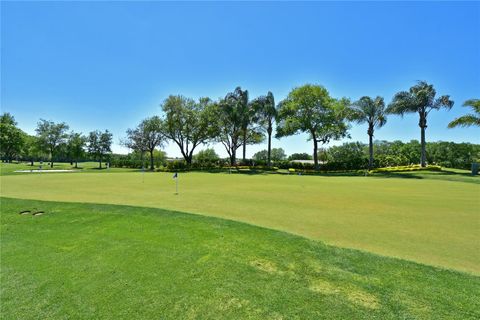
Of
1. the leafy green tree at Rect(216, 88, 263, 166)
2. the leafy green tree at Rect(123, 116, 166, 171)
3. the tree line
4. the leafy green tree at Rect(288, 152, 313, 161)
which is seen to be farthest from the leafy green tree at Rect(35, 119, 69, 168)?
the leafy green tree at Rect(288, 152, 313, 161)

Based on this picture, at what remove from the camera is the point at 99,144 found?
195 feet

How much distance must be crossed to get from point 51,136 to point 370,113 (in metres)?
61.2

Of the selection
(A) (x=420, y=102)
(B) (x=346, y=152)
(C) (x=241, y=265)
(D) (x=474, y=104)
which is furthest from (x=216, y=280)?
(B) (x=346, y=152)

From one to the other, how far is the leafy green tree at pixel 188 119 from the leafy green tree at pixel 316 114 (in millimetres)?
13618

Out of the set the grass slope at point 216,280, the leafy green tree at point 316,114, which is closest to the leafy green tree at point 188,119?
the leafy green tree at point 316,114

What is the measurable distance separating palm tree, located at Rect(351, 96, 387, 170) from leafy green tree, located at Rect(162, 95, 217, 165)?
22.0 meters

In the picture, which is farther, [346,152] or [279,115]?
[346,152]

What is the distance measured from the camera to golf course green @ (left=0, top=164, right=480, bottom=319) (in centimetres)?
324

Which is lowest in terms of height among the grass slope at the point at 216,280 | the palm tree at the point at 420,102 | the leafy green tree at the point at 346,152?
the grass slope at the point at 216,280

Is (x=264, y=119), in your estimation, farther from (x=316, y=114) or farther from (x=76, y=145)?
(x=76, y=145)

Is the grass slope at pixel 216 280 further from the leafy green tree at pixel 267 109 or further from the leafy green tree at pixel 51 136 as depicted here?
the leafy green tree at pixel 51 136

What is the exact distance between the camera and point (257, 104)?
41.7 metres

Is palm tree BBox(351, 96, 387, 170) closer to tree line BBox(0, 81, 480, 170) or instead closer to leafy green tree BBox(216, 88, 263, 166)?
tree line BBox(0, 81, 480, 170)

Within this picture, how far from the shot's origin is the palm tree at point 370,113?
36125 mm
